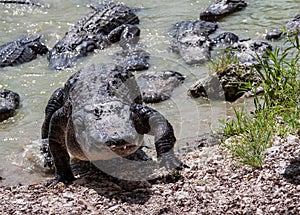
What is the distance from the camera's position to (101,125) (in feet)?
15.3

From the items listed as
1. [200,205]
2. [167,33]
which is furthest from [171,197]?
[167,33]

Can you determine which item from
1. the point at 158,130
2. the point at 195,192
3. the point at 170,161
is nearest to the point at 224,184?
the point at 195,192

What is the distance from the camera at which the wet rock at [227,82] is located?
739 cm

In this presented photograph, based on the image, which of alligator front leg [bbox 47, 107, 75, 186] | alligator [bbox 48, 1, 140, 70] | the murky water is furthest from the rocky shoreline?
alligator [bbox 48, 1, 140, 70]

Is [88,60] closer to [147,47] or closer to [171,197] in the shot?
[147,47]

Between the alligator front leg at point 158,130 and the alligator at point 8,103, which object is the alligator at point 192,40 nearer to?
the alligator at point 8,103

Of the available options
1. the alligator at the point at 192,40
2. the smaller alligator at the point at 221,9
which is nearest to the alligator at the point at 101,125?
the alligator at the point at 192,40

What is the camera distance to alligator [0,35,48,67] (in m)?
10.4

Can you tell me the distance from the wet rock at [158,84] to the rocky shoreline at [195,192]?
2.83 meters

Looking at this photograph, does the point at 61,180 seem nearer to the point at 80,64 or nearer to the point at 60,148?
the point at 60,148

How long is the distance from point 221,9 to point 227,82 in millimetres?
4920

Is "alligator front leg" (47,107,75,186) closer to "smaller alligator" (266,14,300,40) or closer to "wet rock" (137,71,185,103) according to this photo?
"wet rock" (137,71,185,103)

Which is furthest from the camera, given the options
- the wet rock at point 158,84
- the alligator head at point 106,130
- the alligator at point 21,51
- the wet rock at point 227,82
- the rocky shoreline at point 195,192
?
the alligator at point 21,51

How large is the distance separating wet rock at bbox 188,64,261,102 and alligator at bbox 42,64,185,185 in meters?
1.86
